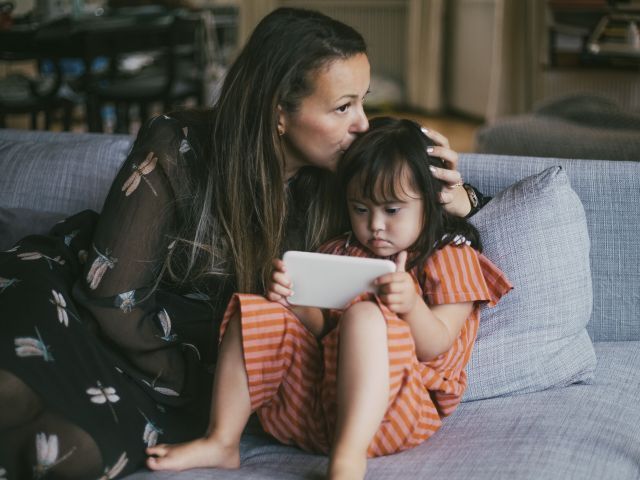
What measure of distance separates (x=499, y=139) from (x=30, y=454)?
2320 millimetres

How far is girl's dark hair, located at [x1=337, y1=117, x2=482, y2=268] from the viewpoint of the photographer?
1.40 m

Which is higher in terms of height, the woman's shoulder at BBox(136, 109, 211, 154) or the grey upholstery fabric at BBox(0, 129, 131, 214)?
the woman's shoulder at BBox(136, 109, 211, 154)

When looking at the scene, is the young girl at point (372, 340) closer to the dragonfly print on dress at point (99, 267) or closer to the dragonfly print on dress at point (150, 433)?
the dragonfly print on dress at point (150, 433)

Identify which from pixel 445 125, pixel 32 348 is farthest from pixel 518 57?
pixel 32 348

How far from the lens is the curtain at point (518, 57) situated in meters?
4.56

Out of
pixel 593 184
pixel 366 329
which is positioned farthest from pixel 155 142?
pixel 593 184

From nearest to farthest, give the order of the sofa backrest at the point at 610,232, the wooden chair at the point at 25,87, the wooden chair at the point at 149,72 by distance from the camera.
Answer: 1. the sofa backrest at the point at 610,232
2. the wooden chair at the point at 25,87
3. the wooden chair at the point at 149,72

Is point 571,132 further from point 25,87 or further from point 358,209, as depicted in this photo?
point 25,87

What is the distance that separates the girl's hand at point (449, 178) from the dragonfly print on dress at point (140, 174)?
48 cm

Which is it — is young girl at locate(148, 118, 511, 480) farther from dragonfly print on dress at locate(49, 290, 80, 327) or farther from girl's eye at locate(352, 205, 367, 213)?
dragonfly print on dress at locate(49, 290, 80, 327)

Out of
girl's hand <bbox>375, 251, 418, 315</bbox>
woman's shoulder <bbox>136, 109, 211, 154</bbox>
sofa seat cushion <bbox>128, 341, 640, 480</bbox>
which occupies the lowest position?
sofa seat cushion <bbox>128, 341, 640, 480</bbox>

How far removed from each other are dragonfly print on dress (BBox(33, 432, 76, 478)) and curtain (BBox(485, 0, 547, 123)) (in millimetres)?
3809

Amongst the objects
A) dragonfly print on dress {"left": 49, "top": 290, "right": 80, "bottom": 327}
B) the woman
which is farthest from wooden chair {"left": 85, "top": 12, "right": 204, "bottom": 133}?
dragonfly print on dress {"left": 49, "top": 290, "right": 80, "bottom": 327}

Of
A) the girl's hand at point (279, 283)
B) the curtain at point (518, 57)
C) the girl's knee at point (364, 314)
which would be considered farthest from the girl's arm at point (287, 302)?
the curtain at point (518, 57)
